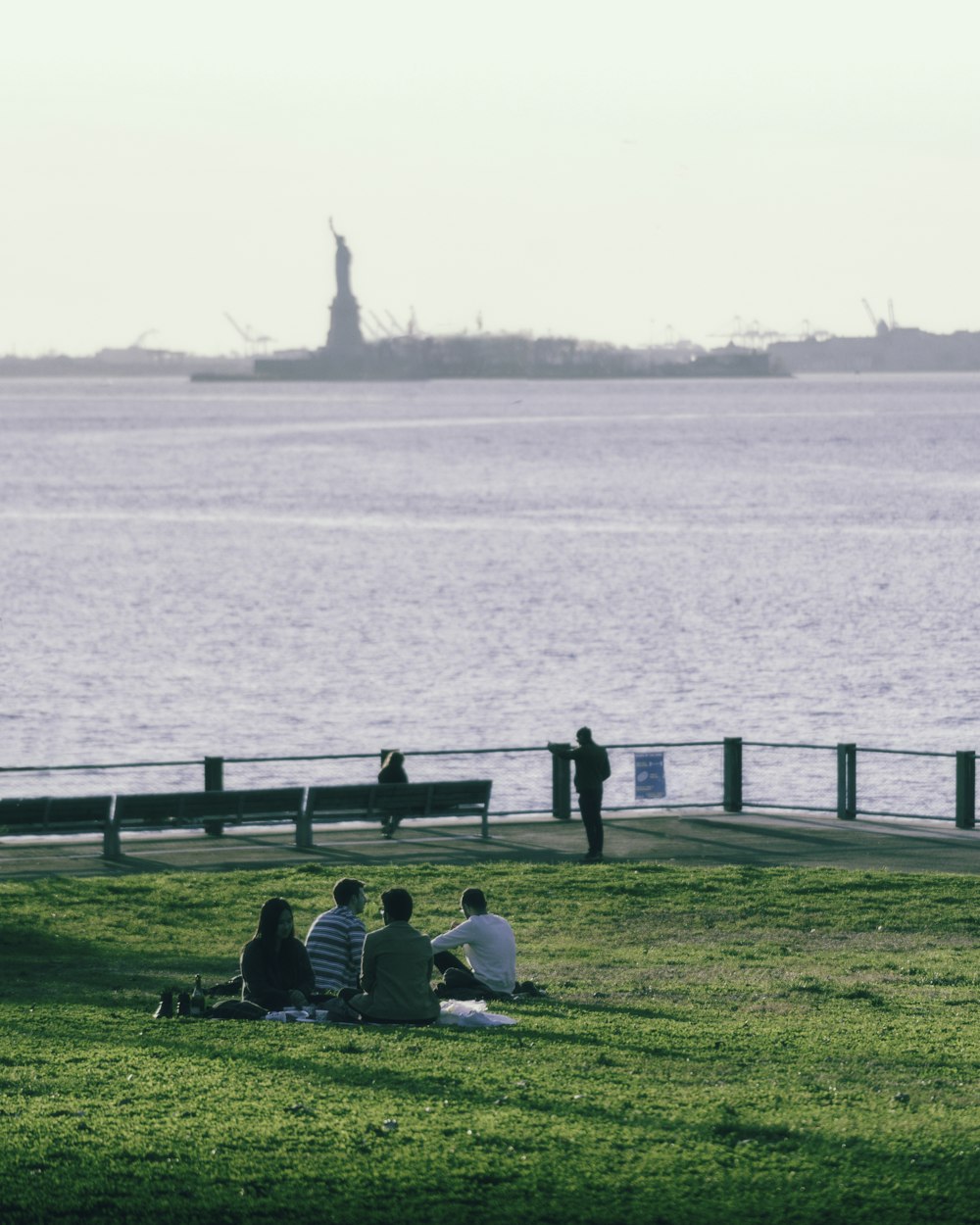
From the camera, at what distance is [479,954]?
12594 millimetres

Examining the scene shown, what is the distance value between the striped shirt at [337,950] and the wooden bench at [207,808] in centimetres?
723

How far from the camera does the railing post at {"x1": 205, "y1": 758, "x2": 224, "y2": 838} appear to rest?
21.4 meters

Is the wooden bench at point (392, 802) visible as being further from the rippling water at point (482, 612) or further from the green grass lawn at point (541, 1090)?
the rippling water at point (482, 612)

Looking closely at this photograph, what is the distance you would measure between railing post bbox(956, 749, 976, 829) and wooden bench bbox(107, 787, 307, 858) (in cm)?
→ 740

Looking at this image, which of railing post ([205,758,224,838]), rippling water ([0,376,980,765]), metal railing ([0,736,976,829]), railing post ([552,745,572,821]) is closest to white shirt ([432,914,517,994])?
railing post ([205,758,224,838])

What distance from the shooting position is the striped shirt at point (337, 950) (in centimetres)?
1234

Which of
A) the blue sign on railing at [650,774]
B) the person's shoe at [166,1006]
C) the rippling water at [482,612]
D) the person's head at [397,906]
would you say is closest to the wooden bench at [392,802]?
the blue sign on railing at [650,774]

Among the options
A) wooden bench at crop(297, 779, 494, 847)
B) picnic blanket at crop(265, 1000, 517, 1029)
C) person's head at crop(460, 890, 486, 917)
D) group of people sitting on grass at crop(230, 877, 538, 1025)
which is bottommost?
wooden bench at crop(297, 779, 494, 847)

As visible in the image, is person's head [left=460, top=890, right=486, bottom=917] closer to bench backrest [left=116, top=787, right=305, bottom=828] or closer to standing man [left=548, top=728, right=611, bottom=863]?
standing man [left=548, top=728, right=611, bottom=863]

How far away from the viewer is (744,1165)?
351 inches

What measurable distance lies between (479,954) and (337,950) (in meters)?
0.95

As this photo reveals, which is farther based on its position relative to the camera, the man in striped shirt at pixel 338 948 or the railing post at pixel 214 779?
the railing post at pixel 214 779

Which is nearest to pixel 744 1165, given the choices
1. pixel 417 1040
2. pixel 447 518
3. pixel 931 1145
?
pixel 931 1145

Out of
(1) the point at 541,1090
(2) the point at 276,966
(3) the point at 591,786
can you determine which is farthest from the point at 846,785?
(1) the point at 541,1090
